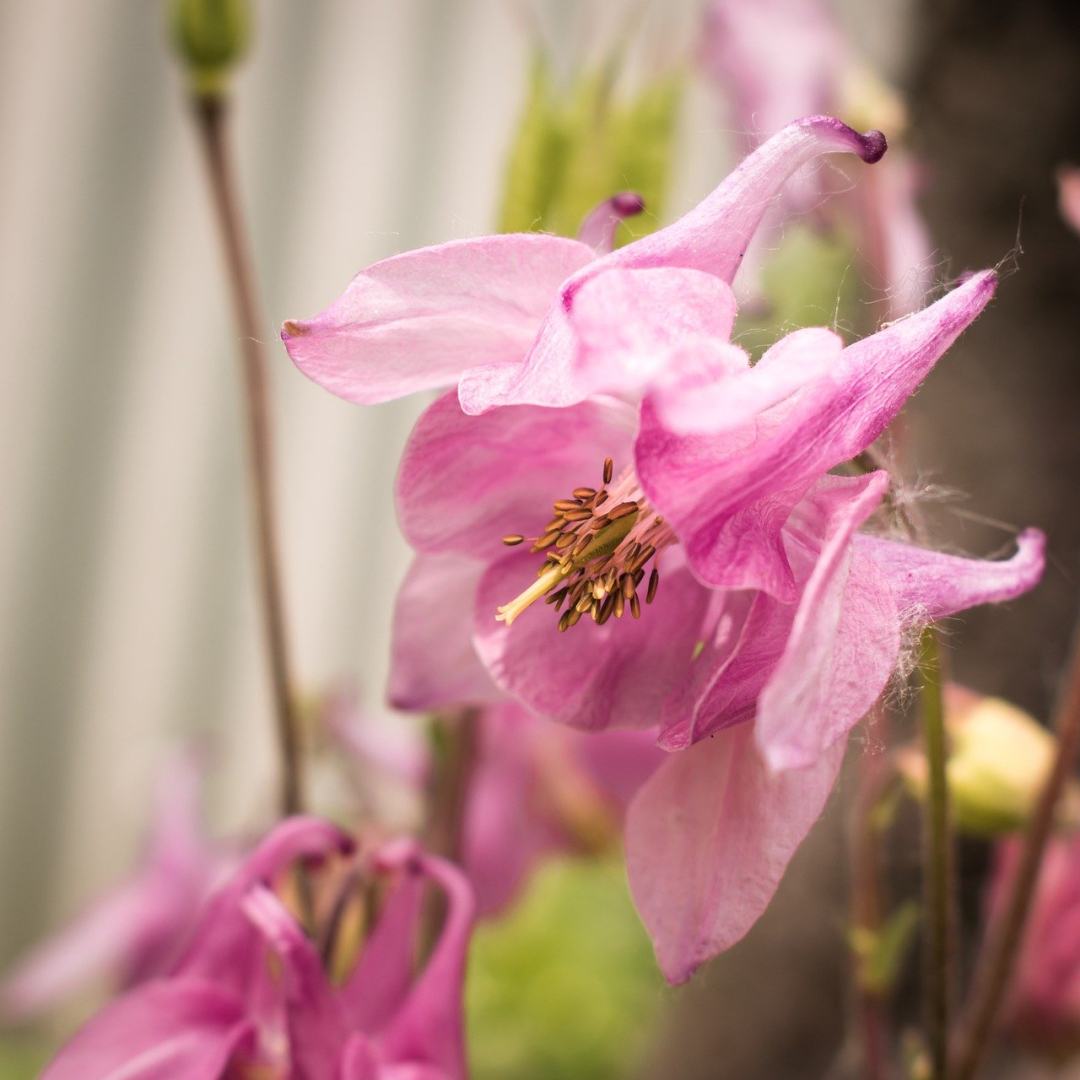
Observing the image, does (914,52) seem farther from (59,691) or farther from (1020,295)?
(59,691)

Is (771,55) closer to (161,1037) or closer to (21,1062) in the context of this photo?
(161,1037)

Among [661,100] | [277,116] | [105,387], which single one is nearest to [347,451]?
[105,387]

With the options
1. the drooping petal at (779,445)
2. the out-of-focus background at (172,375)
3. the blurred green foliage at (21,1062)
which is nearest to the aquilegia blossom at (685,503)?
the drooping petal at (779,445)

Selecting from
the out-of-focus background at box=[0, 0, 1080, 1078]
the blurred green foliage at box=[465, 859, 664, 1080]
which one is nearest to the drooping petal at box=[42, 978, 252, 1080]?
the blurred green foliage at box=[465, 859, 664, 1080]

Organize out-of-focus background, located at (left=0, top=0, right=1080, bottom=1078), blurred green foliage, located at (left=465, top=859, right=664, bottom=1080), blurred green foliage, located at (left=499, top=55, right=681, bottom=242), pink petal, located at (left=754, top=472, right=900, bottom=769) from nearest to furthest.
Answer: pink petal, located at (left=754, top=472, right=900, bottom=769), blurred green foliage, located at (left=499, top=55, right=681, bottom=242), blurred green foliage, located at (left=465, top=859, right=664, bottom=1080), out-of-focus background, located at (left=0, top=0, right=1080, bottom=1078)

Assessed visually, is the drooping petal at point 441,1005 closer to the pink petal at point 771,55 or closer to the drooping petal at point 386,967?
→ the drooping petal at point 386,967

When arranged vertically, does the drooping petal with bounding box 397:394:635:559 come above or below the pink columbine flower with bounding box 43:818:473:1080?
above

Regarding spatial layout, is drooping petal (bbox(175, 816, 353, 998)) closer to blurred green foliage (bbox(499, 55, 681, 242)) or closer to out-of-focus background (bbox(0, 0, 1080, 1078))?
blurred green foliage (bbox(499, 55, 681, 242))
